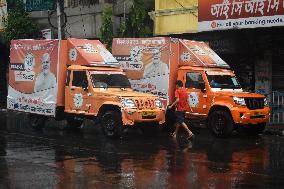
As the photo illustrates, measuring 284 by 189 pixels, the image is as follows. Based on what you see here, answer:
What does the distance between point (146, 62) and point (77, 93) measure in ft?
9.67

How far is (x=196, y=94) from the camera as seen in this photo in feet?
56.1

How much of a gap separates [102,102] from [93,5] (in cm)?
1348

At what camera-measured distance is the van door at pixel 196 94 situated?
16.9 metres

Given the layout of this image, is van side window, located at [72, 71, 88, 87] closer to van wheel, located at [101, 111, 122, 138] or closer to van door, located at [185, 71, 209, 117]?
van wheel, located at [101, 111, 122, 138]

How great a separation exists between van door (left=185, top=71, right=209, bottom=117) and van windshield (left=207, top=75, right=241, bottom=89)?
1.02 feet

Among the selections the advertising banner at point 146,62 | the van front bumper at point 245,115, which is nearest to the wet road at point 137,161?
the van front bumper at point 245,115

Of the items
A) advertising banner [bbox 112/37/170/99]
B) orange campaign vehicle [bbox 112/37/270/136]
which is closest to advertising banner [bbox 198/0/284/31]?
orange campaign vehicle [bbox 112/37/270/136]

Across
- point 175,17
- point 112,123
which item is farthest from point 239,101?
point 175,17

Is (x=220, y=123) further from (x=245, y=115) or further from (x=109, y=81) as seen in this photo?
(x=109, y=81)

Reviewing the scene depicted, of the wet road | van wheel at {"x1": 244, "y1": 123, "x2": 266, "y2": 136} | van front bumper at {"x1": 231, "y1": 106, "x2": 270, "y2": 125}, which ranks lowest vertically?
the wet road

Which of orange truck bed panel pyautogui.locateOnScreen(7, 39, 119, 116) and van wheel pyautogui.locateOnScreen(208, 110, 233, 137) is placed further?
orange truck bed panel pyautogui.locateOnScreen(7, 39, 119, 116)

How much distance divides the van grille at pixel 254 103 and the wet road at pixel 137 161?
101cm

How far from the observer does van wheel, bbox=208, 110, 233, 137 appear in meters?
16.2

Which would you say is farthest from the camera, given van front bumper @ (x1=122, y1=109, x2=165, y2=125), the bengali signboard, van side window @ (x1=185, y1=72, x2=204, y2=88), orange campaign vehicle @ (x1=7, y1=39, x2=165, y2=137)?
the bengali signboard
